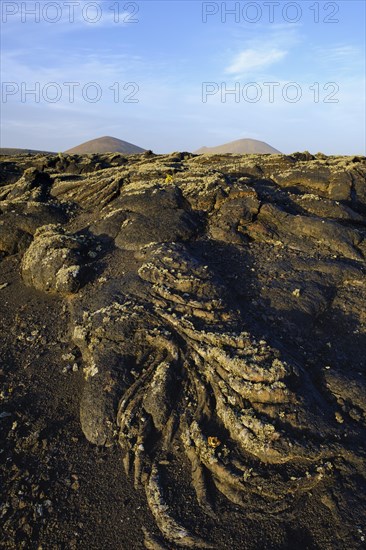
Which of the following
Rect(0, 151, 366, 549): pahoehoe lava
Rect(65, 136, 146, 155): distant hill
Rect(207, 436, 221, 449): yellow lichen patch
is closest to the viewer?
Rect(0, 151, 366, 549): pahoehoe lava

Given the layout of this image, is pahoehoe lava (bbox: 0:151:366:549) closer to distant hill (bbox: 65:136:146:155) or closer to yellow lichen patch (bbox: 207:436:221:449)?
yellow lichen patch (bbox: 207:436:221:449)

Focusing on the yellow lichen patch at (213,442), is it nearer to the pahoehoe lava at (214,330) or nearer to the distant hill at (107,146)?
the pahoehoe lava at (214,330)

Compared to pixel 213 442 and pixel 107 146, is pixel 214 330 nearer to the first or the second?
pixel 213 442

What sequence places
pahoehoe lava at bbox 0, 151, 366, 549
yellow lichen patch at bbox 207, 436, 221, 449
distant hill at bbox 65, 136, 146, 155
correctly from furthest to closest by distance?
distant hill at bbox 65, 136, 146, 155 < yellow lichen patch at bbox 207, 436, 221, 449 < pahoehoe lava at bbox 0, 151, 366, 549

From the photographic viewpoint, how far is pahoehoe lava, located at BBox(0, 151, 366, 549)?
6516mm

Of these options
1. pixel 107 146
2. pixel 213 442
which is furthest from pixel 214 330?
pixel 107 146

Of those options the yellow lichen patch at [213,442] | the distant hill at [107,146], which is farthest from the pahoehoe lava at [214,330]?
the distant hill at [107,146]

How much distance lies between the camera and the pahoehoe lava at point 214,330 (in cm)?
652

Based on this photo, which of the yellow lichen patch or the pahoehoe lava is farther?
the yellow lichen patch

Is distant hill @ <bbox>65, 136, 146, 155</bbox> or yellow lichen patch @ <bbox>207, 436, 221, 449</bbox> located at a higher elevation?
distant hill @ <bbox>65, 136, 146, 155</bbox>

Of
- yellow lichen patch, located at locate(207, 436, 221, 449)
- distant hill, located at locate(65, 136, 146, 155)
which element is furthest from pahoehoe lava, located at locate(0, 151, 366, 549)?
distant hill, located at locate(65, 136, 146, 155)

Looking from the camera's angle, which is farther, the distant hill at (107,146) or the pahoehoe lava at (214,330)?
the distant hill at (107,146)

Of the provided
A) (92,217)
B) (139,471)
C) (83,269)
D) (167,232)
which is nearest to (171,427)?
(139,471)

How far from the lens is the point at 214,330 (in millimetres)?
8484
